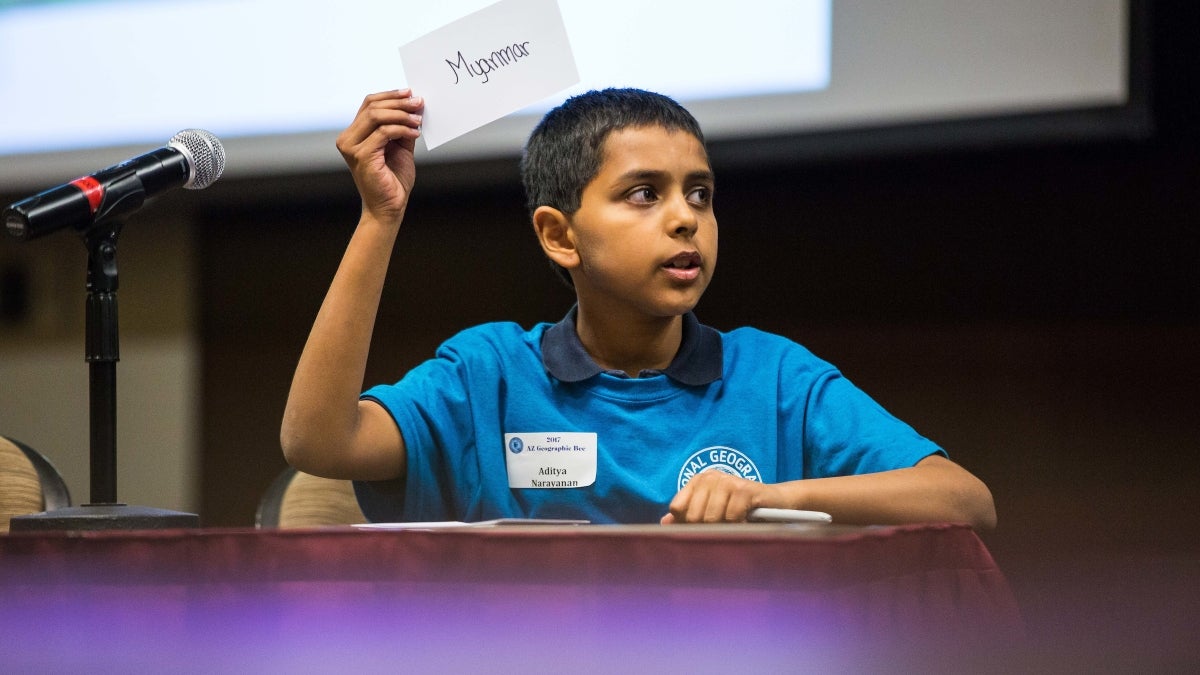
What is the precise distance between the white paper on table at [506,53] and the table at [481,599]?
44cm

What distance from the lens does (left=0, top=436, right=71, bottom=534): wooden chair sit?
123 cm

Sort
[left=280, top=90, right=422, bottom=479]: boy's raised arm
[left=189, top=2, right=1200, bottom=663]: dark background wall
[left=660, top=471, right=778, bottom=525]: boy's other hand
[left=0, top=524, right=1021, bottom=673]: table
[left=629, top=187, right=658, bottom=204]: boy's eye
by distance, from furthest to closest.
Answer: [left=189, top=2, right=1200, bottom=663]: dark background wall < [left=629, top=187, right=658, bottom=204]: boy's eye < [left=280, top=90, right=422, bottom=479]: boy's raised arm < [left=660, top=471, right=778, bottom=525]: boy's other hand < [left=0, top=524, right=1021, bottom=673]: table

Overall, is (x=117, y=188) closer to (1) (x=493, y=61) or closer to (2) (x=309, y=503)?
(1) (x=493, y=61)

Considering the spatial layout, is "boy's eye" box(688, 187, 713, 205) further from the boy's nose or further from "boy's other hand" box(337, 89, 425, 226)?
"boy's other hand" box(337, 89, 425, 226)

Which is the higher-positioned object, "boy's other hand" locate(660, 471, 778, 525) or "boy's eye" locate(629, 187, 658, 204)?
"boy's eye" locate(629, 187, 658, 204)

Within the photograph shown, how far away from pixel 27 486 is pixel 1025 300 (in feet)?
4.73

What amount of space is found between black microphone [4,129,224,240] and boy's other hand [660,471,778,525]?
0.49m

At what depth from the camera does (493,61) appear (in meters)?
0.95

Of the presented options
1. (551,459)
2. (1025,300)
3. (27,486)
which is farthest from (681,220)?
(1025,300)

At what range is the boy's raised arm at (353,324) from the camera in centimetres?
105

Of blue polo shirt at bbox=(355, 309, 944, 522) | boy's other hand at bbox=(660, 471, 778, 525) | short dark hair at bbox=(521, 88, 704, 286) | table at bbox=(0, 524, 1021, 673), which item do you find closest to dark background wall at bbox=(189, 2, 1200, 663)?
short dark hair at bbox=(521, 88, 704, 286)

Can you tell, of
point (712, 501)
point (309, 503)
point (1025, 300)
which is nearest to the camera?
point (712, 501)

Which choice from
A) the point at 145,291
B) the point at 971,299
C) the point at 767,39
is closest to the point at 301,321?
the point at 145,291

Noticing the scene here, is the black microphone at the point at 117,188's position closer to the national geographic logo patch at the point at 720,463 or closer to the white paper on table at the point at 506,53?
the white paper on table at the point at 506,53
